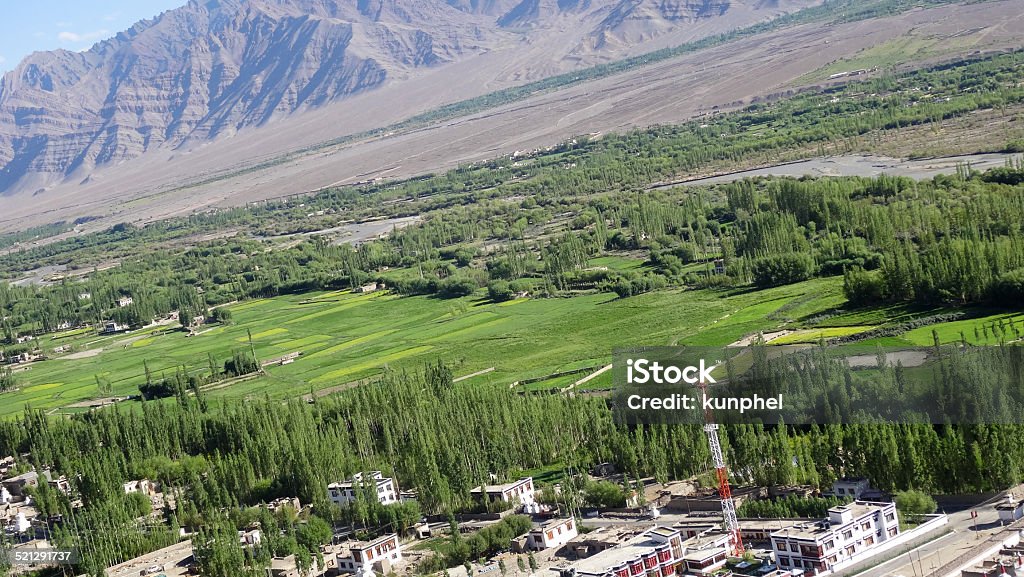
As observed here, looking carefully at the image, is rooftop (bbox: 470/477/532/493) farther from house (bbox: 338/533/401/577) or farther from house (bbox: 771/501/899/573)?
house (bbox: 771/501/899/573)

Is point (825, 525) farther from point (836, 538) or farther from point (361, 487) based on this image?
point (361, 487)

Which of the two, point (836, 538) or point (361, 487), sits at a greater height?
point (361, 487)

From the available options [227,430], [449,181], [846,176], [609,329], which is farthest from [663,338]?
[449,181]

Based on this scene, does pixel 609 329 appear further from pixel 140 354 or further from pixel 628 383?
pixel 140 354

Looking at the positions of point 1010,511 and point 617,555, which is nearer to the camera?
point 1010,511

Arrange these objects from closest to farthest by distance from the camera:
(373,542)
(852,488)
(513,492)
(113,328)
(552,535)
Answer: (852,488) < (552,535) < (373,542) < (513,492) < (113,328)

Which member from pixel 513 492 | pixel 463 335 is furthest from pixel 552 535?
pixel 463 335

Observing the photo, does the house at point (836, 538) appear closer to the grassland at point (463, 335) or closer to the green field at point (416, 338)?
the grassland at point (463, 335)

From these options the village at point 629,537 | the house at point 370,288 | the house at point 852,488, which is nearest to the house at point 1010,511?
the village at point 629,537
